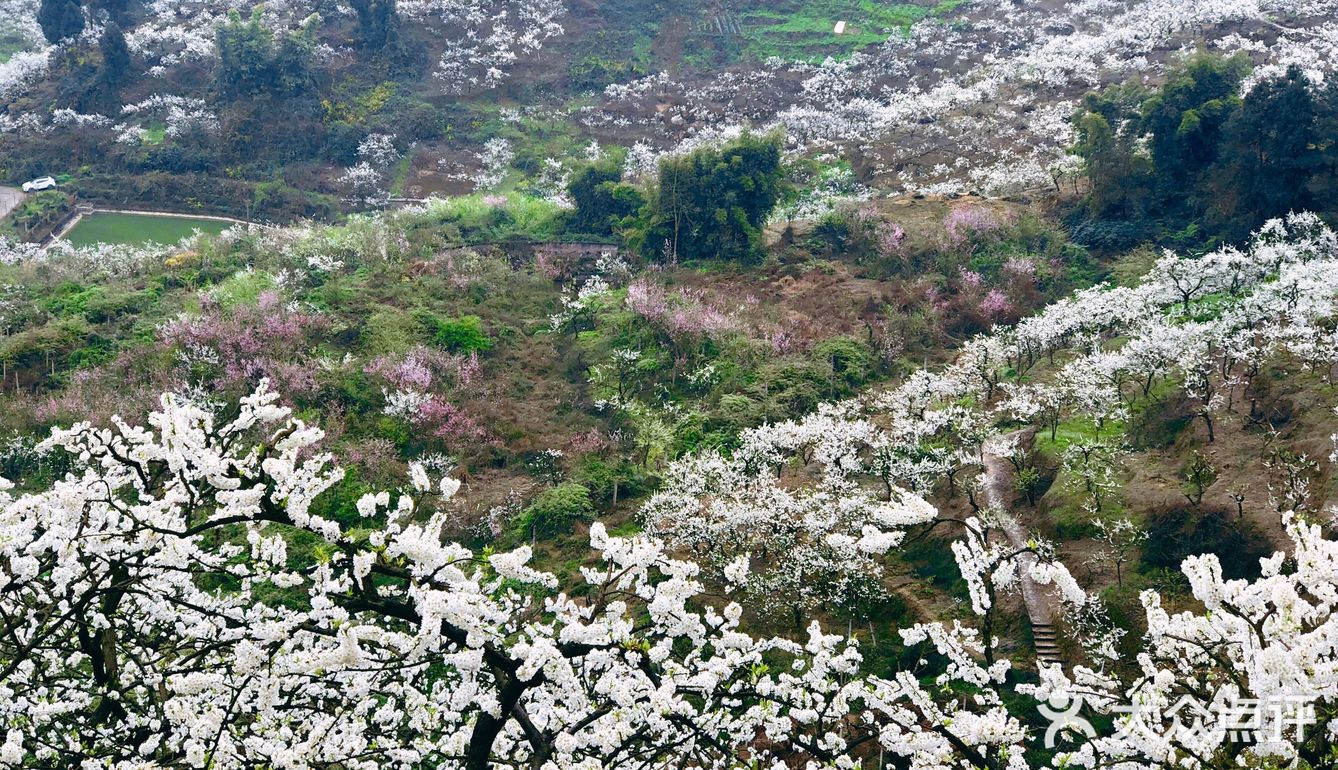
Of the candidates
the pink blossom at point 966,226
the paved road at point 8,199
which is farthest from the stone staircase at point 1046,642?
the paved road at point 8,199

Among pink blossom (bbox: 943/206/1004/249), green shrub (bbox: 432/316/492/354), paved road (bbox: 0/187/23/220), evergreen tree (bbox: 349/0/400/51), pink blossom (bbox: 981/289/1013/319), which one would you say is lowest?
paved road (bbox: 0/187/23/220)

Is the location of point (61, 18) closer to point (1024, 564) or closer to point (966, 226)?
point (966, 226)

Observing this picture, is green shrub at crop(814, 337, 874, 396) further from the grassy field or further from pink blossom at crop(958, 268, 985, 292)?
the grassy field

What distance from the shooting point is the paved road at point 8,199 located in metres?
37.3

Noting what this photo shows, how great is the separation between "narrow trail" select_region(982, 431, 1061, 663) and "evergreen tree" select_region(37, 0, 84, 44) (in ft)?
164

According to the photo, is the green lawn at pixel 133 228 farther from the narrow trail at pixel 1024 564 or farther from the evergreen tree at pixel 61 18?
the narrow trail at pixel 1024 564

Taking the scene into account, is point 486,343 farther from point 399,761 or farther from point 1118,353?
point 399,761

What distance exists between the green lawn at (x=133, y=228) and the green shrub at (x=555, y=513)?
2428 cm

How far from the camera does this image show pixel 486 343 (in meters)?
23.4

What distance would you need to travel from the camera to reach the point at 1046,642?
42.9 ft

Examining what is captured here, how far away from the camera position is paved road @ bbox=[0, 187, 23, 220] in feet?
122

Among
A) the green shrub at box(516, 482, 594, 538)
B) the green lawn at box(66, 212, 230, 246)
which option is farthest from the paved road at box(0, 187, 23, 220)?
the green shrub at box(516, 482, 594, 538)

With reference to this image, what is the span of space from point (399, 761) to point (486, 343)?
1673cm

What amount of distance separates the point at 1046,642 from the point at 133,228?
35.5 m
